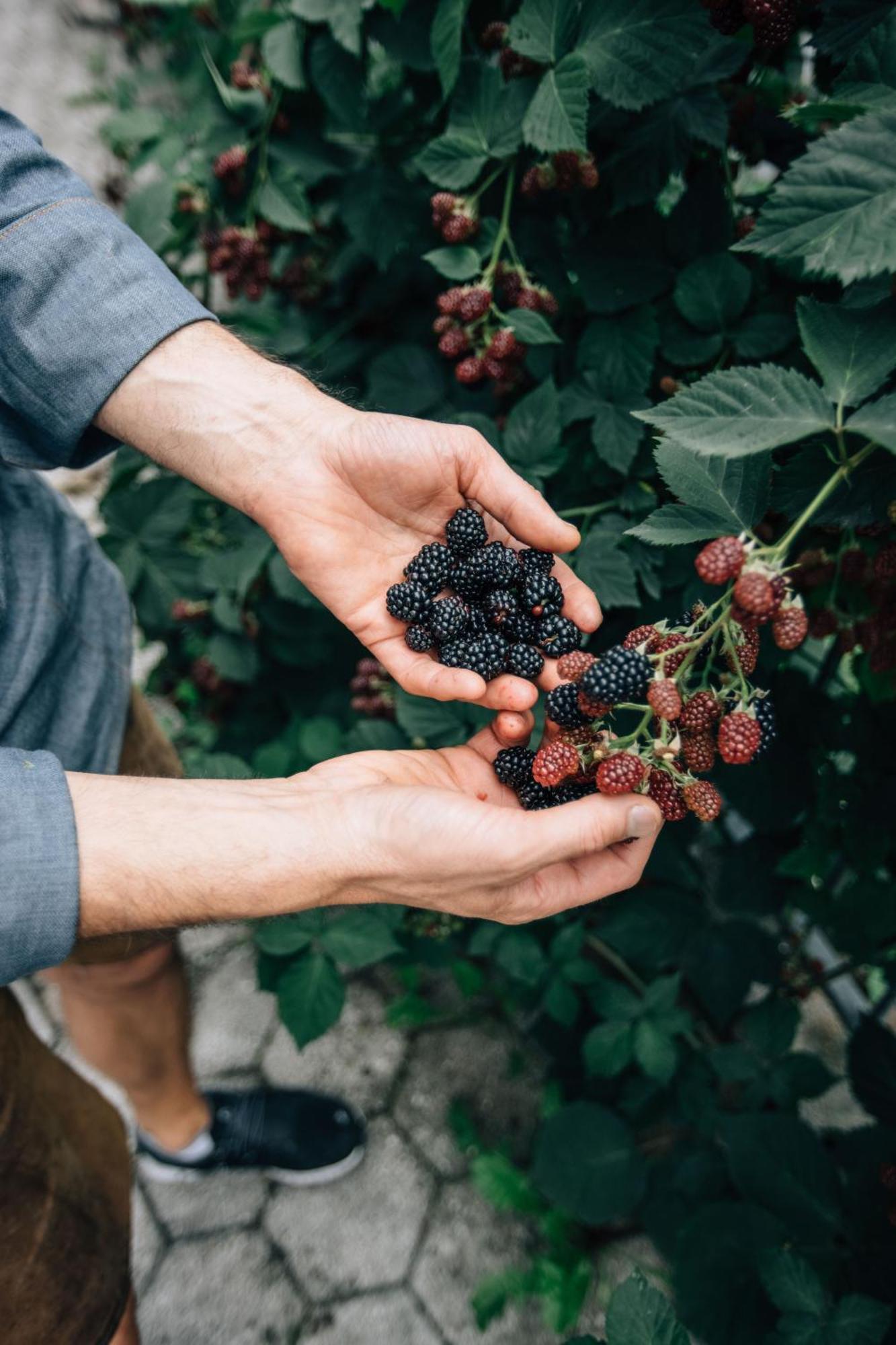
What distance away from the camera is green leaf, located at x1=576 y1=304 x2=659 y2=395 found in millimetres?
1456

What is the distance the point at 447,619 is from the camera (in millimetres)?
1506

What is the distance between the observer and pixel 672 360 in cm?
145

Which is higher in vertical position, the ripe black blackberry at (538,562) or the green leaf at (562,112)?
the green leaf at (562,112)

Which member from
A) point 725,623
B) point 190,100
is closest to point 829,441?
point 725,623

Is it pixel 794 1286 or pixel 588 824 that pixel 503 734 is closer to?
pixel 588 824

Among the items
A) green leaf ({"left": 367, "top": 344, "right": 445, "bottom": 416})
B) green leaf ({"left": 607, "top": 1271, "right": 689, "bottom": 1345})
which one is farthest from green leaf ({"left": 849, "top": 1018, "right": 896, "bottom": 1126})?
green leaf ({"left": 367, "top": 344, "right": 445, "bottom": 416})

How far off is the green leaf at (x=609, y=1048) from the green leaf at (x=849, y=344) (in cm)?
154

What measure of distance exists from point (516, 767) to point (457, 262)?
0.92m

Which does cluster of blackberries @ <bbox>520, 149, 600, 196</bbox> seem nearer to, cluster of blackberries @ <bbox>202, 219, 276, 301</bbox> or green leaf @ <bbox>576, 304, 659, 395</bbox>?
green leaf @ <bbox>576, 304, 659, 395</bbox>

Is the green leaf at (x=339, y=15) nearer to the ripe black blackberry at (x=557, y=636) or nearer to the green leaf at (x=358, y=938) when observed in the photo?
the ripe black blackberry at (x=557, y=636)

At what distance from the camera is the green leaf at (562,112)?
1242 mm

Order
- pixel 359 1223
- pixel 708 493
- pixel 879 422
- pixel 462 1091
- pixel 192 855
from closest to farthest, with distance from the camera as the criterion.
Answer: pixel 879 422, pixel 708 493, pixel 192 855, pixel 359 1223, pixel 462 1091

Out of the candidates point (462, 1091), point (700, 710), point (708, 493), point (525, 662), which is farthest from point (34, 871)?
point (462, 1091)

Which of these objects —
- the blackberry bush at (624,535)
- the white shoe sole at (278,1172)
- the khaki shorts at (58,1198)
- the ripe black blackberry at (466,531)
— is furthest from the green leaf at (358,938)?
the white shoe sole at (278,1172)
